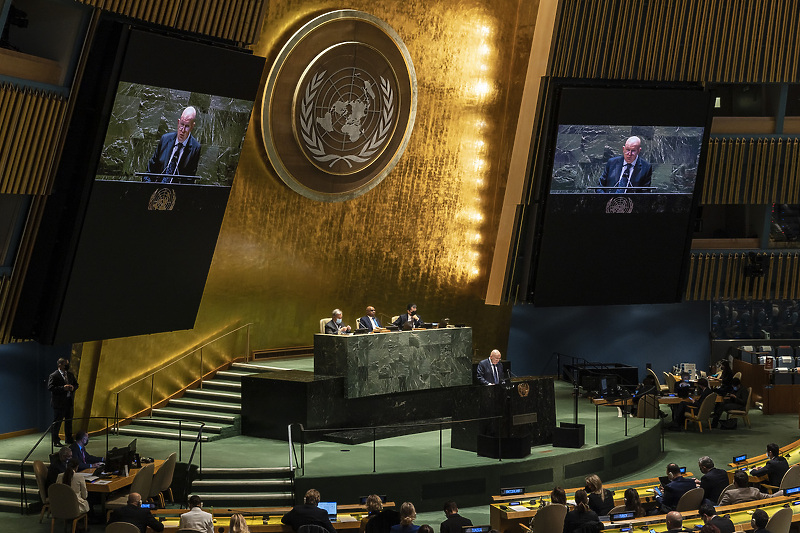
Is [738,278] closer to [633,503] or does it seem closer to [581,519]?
[633,503]

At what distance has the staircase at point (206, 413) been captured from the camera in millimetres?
16516

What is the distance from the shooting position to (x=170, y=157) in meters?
15.2

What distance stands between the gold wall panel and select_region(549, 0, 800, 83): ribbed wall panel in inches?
52.9

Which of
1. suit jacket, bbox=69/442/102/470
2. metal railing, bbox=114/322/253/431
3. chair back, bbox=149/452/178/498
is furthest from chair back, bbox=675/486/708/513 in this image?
metal railing, bbox=114/322/253/431

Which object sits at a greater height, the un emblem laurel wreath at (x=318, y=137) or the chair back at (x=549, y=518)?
the un emblem laurel wreath at (x=318, y=137)

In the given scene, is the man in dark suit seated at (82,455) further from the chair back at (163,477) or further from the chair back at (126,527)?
the chair back at (126,527)

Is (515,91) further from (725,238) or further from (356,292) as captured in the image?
(725,238)

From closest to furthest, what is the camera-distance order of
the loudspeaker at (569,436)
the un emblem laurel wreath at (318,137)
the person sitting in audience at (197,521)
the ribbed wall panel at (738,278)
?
the person sitting in audience at (197,521)
the loudspeaker at (569,436)
the un emblem laurel wreath at (318,137)
the ribbed wall panel at (738,278)

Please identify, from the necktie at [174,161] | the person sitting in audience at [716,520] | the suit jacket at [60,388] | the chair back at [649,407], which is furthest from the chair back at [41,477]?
the chair back at [649,407]

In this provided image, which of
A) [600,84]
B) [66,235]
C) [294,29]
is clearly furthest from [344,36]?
[66,235]

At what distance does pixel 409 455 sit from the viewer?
15312 mm

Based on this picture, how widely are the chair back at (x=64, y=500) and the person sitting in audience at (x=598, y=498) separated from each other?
5.92m

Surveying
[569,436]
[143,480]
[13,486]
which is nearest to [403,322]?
[569,436]

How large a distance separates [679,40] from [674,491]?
10.4 metres
